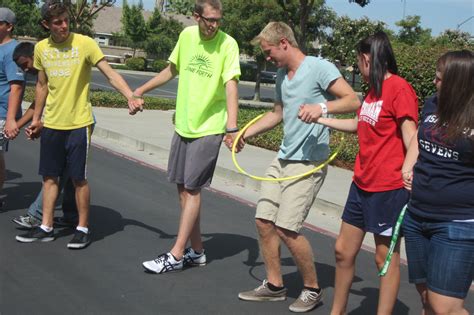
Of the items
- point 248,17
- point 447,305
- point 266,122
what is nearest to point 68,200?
point 266,122

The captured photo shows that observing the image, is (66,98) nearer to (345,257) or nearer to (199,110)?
(199,110)

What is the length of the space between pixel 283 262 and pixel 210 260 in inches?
25.8

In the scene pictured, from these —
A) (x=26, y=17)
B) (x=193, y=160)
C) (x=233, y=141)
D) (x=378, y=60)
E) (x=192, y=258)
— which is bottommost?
(x=192, y=258)

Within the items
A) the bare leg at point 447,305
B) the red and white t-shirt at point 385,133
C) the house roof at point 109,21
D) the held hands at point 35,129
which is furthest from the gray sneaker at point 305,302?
the house roof at point 109,21

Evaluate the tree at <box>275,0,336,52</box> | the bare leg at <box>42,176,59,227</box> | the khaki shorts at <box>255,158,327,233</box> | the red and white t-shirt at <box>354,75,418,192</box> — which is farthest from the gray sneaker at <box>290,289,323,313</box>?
the tree at <box>275,0,336,52</box>

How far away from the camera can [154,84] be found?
Answer: 228 inches

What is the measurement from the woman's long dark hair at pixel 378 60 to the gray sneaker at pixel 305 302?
5.18ft

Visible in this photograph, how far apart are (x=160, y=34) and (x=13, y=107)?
5116 cm

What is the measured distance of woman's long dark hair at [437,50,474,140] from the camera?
352 centimetres

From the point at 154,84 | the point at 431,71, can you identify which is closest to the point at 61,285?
the point at 154,84

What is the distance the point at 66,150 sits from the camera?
6008 millimetres

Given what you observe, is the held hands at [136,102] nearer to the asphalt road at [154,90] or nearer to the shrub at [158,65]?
the asphalt road at [154,90]

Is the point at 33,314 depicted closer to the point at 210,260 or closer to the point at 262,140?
the point at 210,260

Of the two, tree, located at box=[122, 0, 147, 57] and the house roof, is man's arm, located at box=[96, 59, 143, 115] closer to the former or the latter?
tree, located at box=[122, 0, 147, 57]
